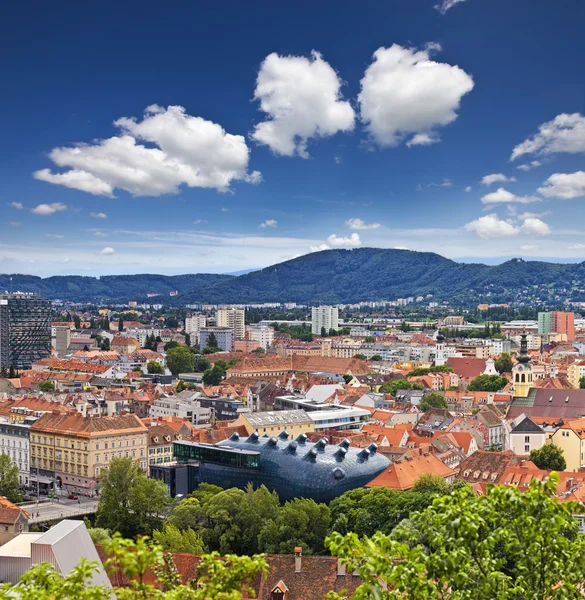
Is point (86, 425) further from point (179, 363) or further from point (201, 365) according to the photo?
point (201, 365)

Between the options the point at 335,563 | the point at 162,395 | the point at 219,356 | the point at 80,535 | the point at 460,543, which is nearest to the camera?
the point at 460,543

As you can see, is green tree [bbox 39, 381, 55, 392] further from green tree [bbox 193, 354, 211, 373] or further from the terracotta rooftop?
green tree [bbox 193, 354, 211, 373]

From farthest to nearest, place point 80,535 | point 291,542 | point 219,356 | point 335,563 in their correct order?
point 219,356, point 291,542, point 335,563, point 80,535

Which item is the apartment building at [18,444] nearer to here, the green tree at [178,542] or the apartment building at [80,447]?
the apartment building at [80,447]

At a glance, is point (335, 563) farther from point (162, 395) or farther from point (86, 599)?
point (162, 395)

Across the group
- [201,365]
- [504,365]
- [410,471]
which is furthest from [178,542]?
[201,365]

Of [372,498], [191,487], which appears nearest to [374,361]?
[191,487]

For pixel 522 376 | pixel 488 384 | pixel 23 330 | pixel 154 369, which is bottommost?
pixel 154 369
